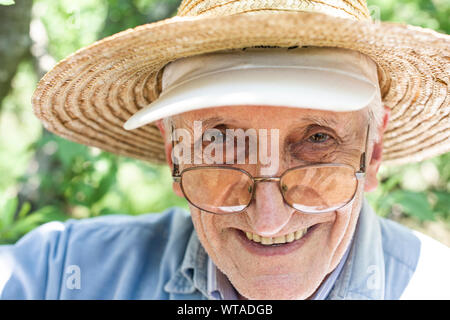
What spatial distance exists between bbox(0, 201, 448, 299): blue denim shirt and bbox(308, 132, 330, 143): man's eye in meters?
0.55

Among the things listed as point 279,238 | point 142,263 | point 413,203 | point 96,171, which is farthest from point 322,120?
point 96,171

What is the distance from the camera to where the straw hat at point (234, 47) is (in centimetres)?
115

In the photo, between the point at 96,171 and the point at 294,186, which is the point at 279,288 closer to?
the point at 294,186

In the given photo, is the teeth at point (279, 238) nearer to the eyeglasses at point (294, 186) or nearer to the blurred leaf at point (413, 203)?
the eyeglasses at point (294, 186)

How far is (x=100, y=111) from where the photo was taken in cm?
187

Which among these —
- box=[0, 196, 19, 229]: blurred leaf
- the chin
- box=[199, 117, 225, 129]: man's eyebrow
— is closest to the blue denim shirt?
the chin

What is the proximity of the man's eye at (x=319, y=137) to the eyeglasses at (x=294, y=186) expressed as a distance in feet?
0.27

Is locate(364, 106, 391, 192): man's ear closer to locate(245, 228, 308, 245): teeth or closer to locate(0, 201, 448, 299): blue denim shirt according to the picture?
locate(0, 201, 448, 299): blue denim shirt

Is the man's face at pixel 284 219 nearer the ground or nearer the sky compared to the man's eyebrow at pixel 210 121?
nearer the ground

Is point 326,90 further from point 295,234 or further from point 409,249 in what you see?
point 409,249

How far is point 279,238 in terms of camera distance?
1600mm

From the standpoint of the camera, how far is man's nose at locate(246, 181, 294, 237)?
1.47 m

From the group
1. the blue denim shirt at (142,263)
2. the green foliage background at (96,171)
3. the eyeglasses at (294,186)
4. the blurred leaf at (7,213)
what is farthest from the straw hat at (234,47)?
the blurred leaf at (7,213)

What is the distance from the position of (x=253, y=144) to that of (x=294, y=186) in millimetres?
199
